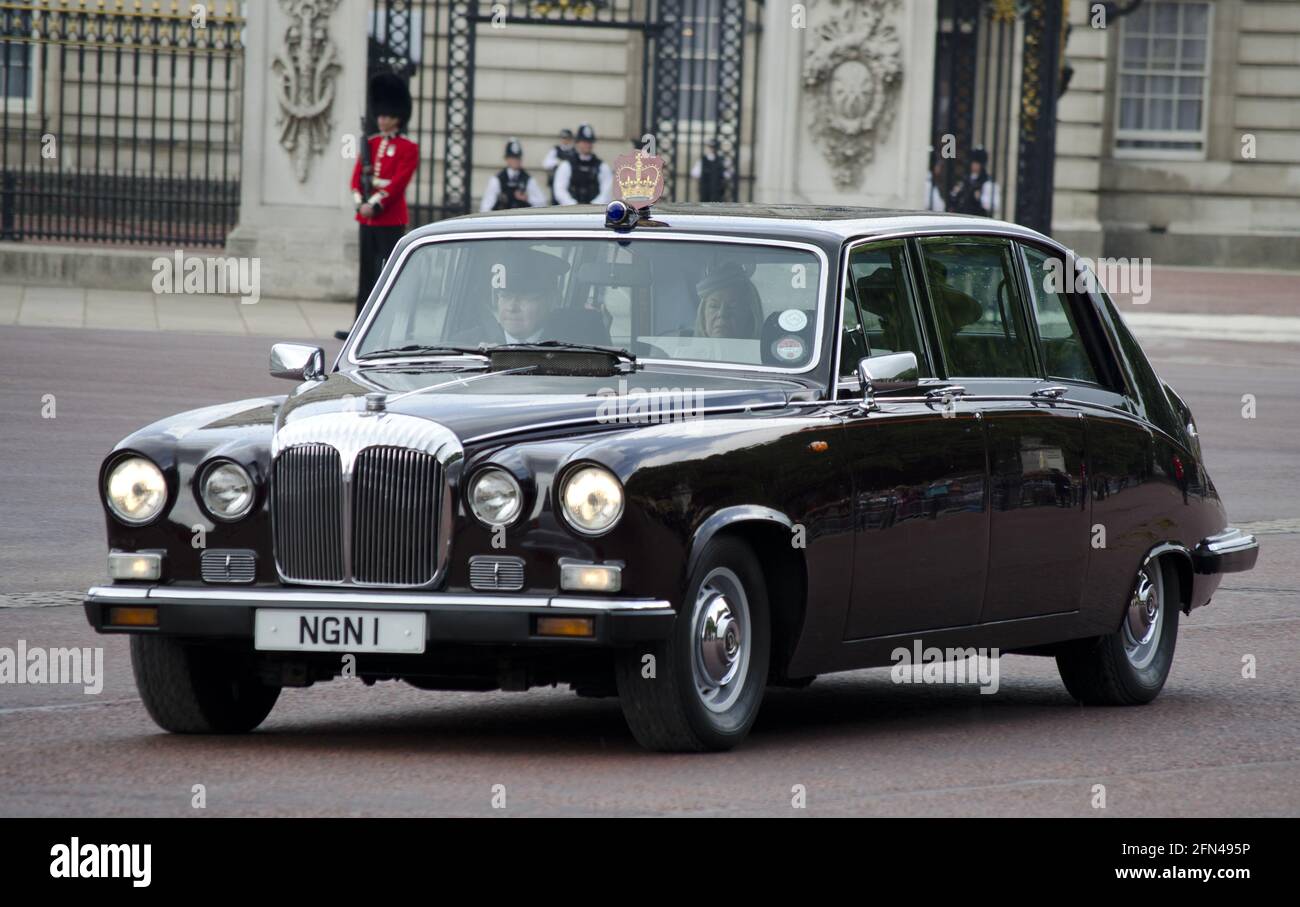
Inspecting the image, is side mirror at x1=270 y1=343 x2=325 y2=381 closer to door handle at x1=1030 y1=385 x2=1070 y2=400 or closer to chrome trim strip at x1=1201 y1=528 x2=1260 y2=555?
door handle at x1=1030 y1=385 x2=1070 y2=400

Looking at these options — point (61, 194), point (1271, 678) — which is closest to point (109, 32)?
point (61, 194)

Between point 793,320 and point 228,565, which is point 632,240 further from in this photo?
point 228,565

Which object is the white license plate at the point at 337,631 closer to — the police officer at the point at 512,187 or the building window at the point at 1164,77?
the police officer at the point at 512,187

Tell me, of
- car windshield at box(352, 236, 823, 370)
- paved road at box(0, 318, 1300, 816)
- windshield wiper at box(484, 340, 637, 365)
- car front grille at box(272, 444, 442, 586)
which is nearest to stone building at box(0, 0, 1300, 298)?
paved road at box(0, 318, 1300, 816)

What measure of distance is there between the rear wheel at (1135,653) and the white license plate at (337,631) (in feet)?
9.78

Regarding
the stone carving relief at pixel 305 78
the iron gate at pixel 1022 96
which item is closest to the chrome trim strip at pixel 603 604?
the stone carving relief at pixel 305 78

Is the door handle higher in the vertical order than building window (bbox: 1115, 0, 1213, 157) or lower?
lower

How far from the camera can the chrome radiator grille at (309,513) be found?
7.08 m

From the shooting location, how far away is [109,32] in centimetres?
2809

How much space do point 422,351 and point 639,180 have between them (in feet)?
3.06

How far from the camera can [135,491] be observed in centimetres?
735

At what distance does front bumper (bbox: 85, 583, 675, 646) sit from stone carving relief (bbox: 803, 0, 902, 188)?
72.1 feet

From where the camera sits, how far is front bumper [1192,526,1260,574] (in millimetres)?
9453
